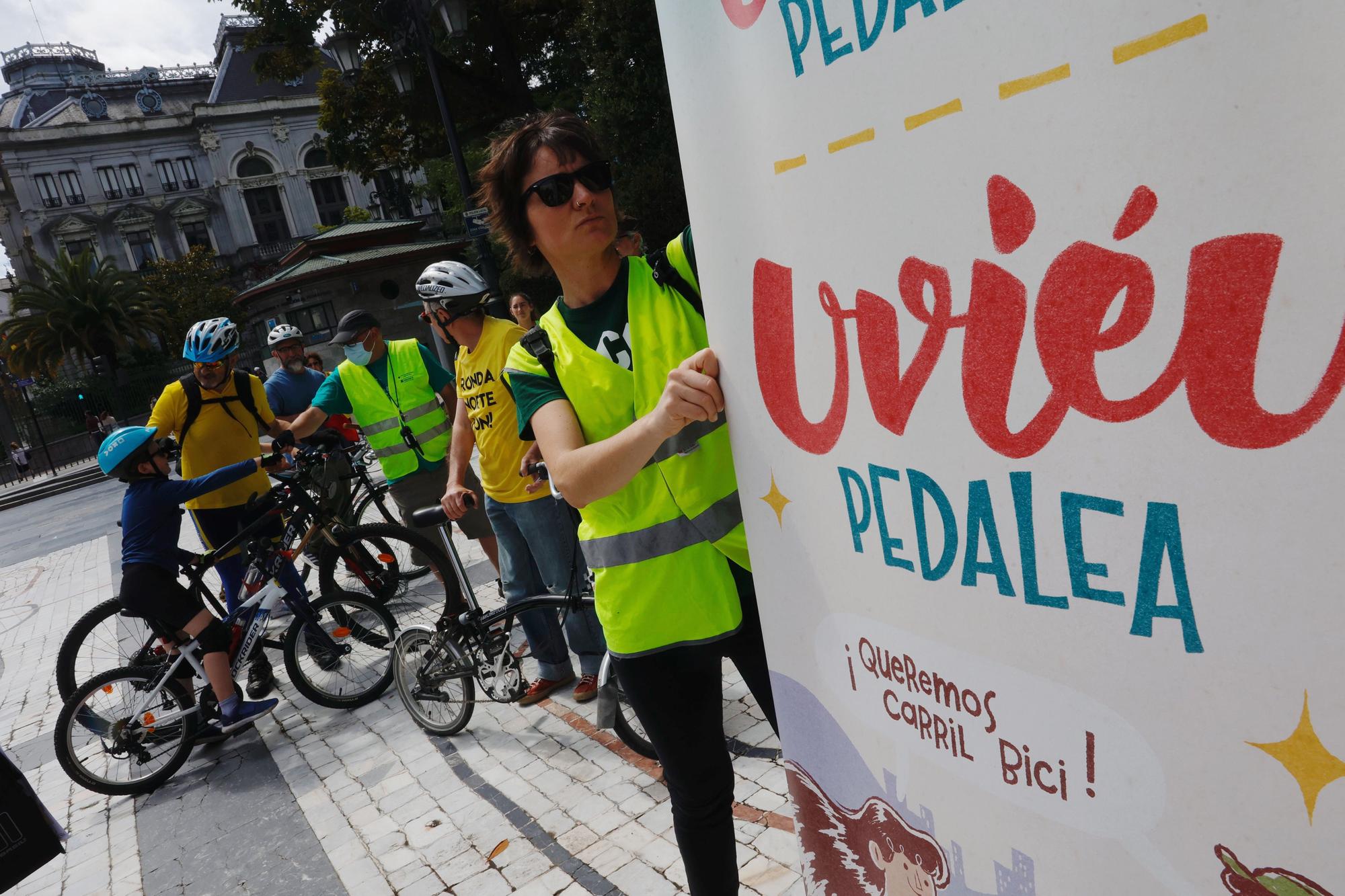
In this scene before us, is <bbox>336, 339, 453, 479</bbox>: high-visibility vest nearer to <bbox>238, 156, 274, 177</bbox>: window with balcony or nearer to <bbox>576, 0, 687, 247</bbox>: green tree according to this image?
<bbox>576, 0, 687, 247</bbox>: green tree

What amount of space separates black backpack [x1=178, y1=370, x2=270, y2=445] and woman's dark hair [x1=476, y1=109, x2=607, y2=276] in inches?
156

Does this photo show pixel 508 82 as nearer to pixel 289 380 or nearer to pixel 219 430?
pixel 289 380

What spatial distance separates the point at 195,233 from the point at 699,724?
202 feet

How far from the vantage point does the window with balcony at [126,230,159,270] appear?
172 feet

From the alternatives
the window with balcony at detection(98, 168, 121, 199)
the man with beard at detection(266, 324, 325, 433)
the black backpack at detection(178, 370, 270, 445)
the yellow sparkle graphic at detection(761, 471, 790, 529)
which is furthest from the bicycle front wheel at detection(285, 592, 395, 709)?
the window with balcony at detection(98, 168, 121, 199)

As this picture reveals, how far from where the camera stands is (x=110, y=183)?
172 feet

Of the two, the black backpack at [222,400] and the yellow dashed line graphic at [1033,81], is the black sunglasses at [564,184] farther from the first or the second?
the black backpack at [222,400]

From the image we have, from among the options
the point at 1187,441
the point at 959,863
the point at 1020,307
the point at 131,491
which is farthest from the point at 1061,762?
the point at 131,491

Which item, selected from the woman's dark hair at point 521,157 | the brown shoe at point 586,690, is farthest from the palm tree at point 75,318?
the woman's dark hair at point 521,157

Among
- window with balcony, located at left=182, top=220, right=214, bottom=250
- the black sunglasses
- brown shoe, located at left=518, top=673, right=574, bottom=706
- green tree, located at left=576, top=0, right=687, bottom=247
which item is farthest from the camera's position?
window with balcony, located at left=182, top=220, right=214, bottom=250

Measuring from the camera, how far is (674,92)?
4.24 ft

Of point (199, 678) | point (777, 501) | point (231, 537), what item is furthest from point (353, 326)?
point (777, 501)

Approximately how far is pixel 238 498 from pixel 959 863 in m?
5.10

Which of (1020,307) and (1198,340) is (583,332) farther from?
(1198,340)
